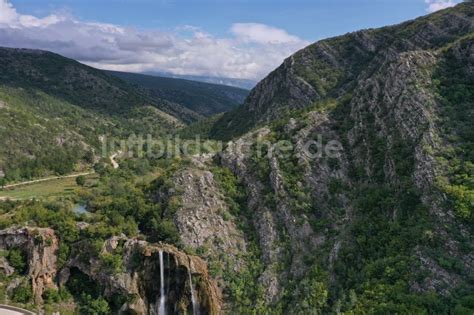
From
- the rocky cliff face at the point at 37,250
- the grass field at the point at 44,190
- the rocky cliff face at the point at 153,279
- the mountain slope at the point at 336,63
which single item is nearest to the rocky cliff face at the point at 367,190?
the rocky cliff face at the point at 153,279

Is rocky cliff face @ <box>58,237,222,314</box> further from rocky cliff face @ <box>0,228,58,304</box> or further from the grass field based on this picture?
the grass field

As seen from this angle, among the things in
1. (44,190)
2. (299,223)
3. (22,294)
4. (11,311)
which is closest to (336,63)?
(299,223)

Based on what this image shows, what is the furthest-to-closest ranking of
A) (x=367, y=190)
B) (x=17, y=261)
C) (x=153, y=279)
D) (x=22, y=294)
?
(x=367, y=190), (x=17, y=261), (x=153, y=279), (x=22, y=294)

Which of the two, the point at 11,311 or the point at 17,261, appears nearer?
the point at 11,311

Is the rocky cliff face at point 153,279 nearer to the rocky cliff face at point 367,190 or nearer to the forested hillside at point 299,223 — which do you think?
the forested hillside at point 299,223

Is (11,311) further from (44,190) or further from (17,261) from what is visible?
(44,190)

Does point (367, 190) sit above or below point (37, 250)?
above

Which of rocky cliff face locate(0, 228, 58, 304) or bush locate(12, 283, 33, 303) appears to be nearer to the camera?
bush locate(12, 283, 33, 303)

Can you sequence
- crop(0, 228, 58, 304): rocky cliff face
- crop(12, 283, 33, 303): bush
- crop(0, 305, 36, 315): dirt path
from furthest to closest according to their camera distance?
1. crop(0, 228, 58, 304): rocky cliff face
2. crop(12, 283, 33, 303): bush
3. crop(0, 305, 36, 315): dirt path

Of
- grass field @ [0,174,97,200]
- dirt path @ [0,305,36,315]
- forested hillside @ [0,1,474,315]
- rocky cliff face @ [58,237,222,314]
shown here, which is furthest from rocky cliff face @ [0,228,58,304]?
grass field @ [0,174,97,200]

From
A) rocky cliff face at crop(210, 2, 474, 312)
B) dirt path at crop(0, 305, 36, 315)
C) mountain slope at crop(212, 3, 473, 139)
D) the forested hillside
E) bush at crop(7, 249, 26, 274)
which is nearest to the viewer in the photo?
rocky cliff face at crop(210, 2, 474, 312)
